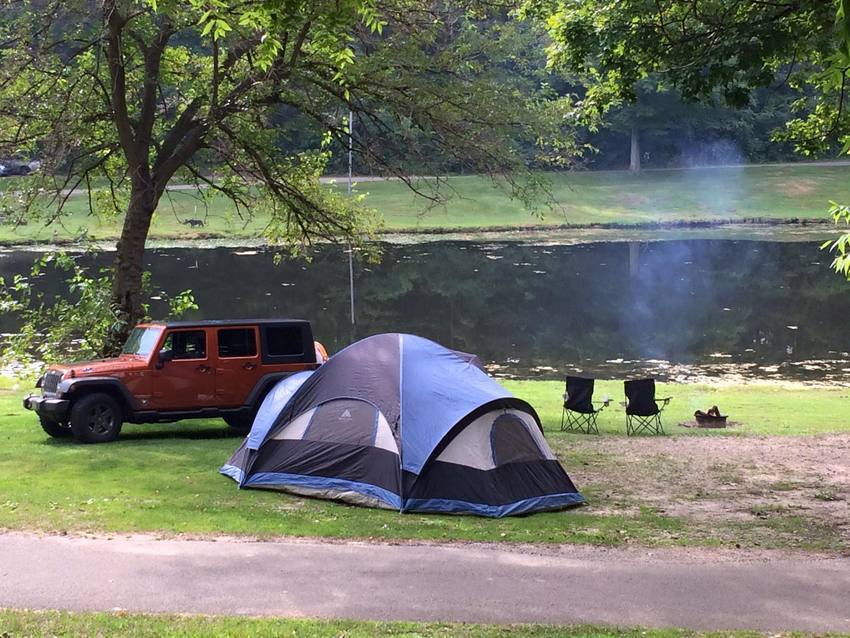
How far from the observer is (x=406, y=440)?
34.0ft

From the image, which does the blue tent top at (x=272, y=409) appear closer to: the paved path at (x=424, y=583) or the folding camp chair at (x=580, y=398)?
the paved path at (x=424, y=583)

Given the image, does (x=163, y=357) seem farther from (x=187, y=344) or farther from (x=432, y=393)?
(x=432, y=393)

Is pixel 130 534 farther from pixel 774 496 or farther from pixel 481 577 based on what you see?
pixel 774 496

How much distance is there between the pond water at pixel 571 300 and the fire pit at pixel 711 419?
594cm

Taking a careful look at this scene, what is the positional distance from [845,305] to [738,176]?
1485 inches

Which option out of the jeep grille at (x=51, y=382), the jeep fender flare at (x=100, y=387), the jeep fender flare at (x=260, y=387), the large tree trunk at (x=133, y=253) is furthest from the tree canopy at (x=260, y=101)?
the jeep fender flare at (x=260, y=387)

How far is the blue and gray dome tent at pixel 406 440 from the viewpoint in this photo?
1031 centimetres

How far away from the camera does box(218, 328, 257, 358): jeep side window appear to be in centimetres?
1449

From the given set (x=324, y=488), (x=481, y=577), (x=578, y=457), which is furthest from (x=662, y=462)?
(x=481, y=577)

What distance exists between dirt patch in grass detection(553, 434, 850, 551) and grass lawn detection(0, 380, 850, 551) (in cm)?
2

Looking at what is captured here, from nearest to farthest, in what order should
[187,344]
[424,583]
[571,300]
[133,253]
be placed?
1. [424,583]
2. [187,344]
3. [133,253]
4. [571,300]

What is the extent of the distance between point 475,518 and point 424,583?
268 cm

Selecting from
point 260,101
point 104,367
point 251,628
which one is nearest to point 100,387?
point 104,367

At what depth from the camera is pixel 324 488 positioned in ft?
35.4
